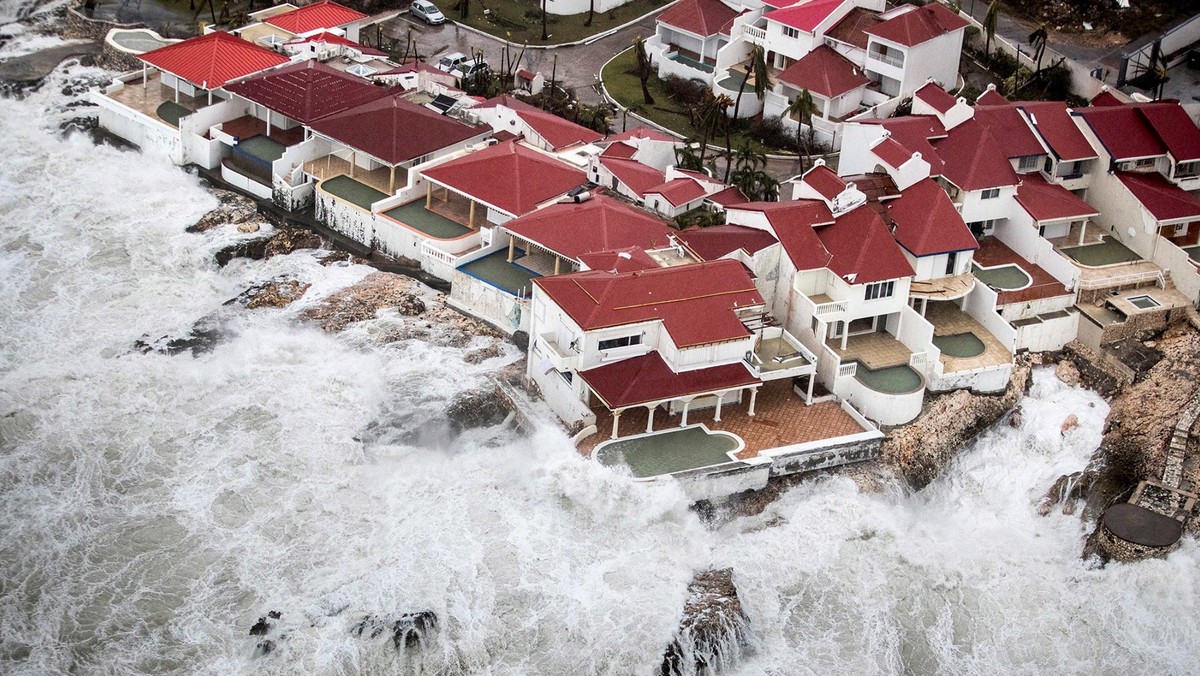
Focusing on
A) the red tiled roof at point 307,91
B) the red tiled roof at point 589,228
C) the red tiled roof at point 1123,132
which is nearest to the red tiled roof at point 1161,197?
the red tiled roof at point 1123,132

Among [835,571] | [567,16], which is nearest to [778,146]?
[567,16]

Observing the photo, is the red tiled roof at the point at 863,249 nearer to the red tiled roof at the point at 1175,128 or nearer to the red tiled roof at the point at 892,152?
the red tiled roof at the point at 892,152

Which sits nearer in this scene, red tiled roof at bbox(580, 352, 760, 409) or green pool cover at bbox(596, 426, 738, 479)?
green pool cover at bbox(596, 426, 738, 479)

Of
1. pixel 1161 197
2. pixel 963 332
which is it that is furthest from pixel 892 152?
pixel 1161 197

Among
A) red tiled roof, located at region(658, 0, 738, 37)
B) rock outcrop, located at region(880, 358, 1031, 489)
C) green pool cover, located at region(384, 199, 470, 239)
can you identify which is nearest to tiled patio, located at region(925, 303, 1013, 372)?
rock outcrop, located at region(880, 358, 1031, 489)

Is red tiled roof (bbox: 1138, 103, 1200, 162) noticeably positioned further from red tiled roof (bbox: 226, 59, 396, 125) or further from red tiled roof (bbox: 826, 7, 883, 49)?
red tiled roof (bbox: 226, 59, 396, 125)

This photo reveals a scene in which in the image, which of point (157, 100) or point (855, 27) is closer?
point (157, 100)

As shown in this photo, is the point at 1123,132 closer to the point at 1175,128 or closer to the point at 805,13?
the point at 1175,128
